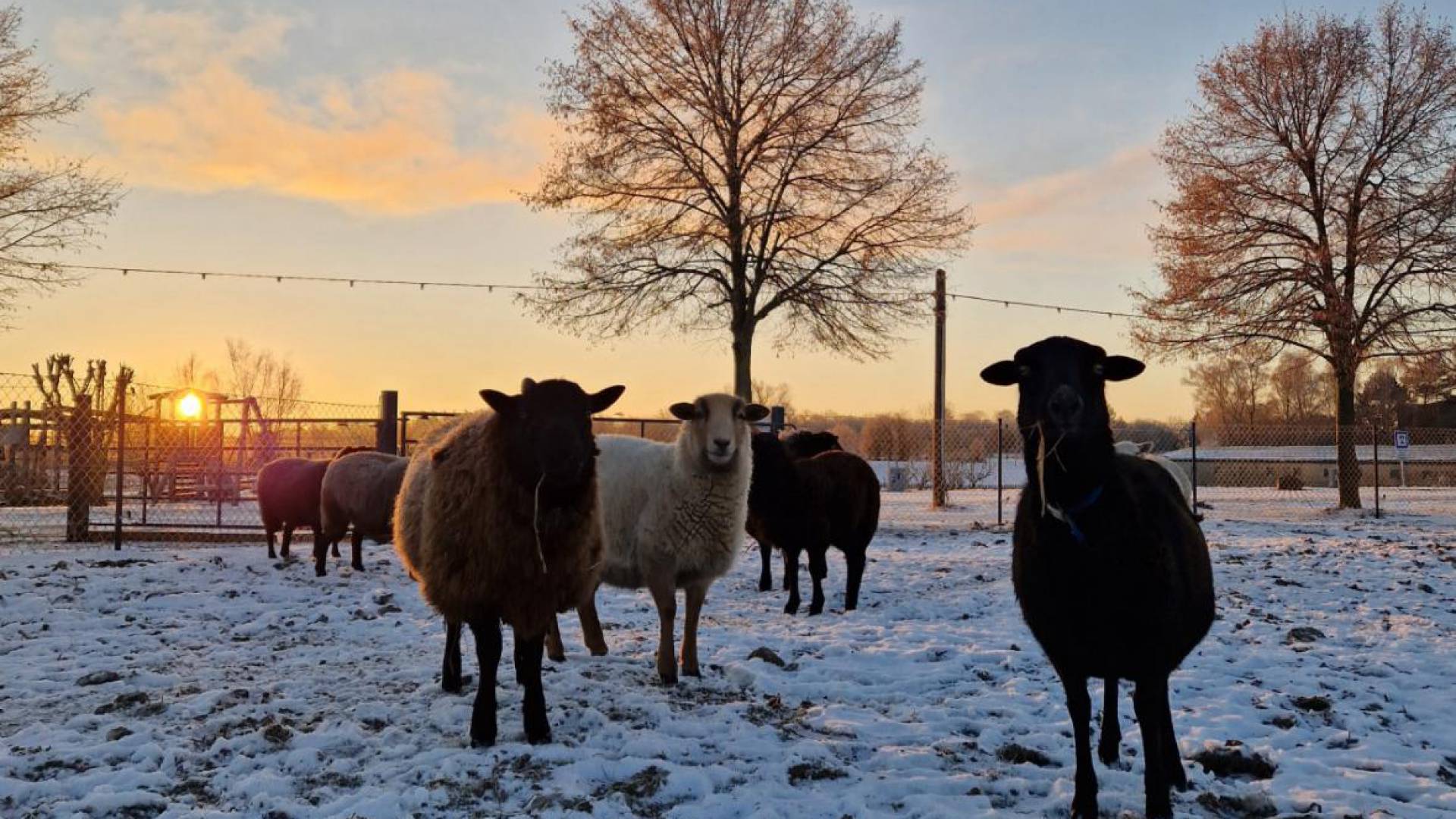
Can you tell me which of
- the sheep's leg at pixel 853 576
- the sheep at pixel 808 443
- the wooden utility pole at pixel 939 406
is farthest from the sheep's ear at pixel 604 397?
the wooden utility pole at pixel 939 406

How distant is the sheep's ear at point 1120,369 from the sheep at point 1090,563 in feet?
0.09

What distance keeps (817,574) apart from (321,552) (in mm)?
5885

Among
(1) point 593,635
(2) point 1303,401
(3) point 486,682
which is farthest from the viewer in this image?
(2) point 1303,401

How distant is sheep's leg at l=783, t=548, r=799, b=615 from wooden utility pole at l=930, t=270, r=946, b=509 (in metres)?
11.5

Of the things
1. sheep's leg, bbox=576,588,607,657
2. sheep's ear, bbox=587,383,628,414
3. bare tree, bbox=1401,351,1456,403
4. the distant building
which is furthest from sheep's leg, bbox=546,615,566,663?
the distant building

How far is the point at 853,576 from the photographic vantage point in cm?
877

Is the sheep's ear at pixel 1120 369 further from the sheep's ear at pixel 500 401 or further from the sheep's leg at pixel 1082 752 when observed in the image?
the sheep's ear at pixel 500 401

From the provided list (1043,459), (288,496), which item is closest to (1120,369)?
(1043,459)

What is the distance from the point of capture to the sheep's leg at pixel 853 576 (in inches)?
339

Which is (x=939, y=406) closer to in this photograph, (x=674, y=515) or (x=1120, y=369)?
(x=674, y=515)

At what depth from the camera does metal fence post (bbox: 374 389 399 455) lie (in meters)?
14.1

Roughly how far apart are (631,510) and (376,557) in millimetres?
6617

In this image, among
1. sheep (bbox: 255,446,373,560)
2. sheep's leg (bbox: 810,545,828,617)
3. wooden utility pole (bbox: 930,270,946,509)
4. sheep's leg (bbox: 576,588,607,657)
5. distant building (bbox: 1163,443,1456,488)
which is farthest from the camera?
distant building (bbox: 1163,443,1456,488)

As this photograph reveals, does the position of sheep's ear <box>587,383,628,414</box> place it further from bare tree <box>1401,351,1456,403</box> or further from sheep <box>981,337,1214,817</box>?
bare tree <box>1401,351,1456,403</box>
